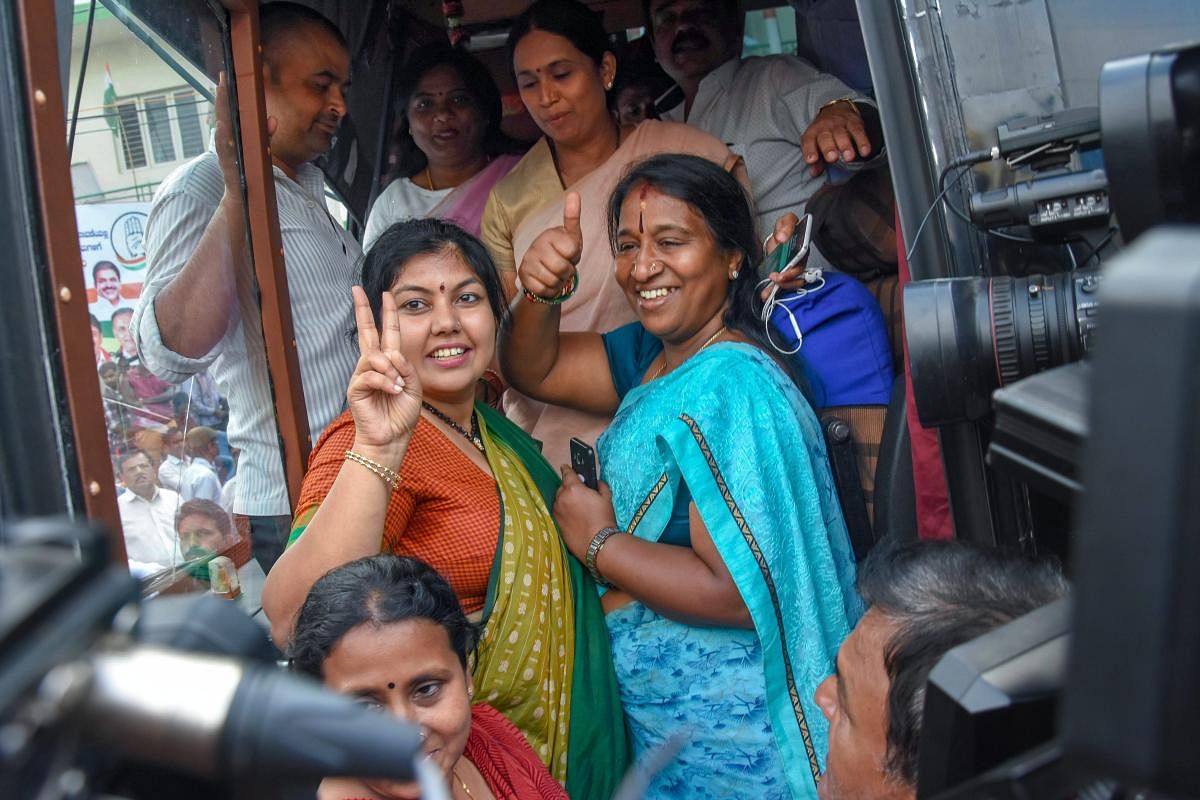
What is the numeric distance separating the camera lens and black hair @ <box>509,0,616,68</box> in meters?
1.59

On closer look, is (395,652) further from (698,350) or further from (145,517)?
(698,350)

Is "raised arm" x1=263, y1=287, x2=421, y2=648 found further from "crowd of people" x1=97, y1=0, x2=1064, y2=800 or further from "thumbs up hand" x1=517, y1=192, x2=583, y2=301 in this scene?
"thumbs up hand" x1=517, y1=192, x2=583, y2=301

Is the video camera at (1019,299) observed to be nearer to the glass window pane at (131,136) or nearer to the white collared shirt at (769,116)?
the glass window pane at (131,136)

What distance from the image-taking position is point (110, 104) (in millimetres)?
1674

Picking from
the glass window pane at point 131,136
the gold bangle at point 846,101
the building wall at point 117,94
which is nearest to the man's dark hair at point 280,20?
the building wall at point 117,94

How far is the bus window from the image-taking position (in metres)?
1.53

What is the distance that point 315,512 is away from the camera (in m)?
1.69

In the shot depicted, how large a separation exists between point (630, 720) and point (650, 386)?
0.62 m

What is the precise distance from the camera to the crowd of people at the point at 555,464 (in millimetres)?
1587

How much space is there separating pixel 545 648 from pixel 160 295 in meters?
0.84

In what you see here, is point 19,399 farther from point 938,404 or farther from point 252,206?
point 938,404

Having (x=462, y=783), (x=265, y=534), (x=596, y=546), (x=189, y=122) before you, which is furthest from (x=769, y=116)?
(x=462, y=783)

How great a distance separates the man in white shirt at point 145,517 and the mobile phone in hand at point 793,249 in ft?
3.96

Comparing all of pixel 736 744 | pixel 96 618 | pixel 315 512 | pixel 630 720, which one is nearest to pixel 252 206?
pixel 315 512
